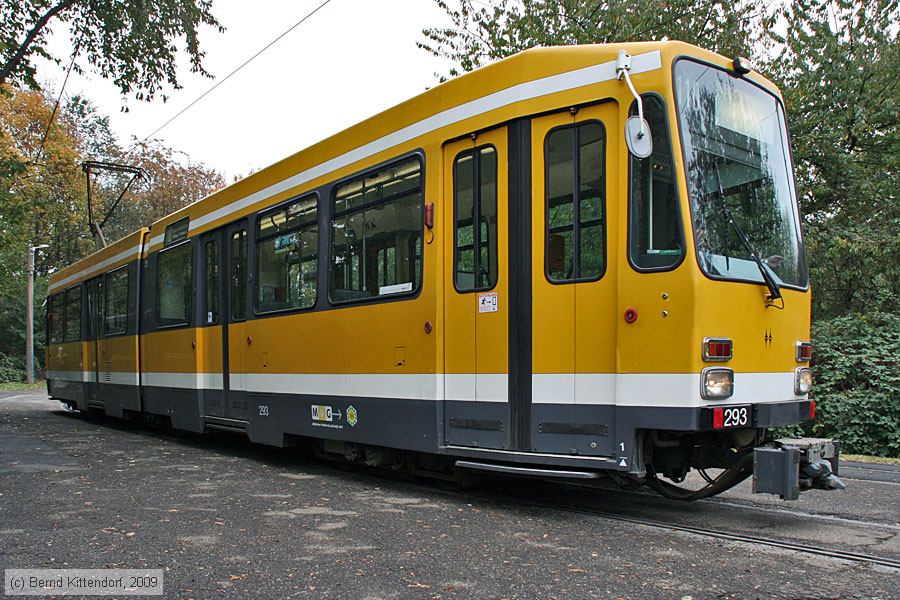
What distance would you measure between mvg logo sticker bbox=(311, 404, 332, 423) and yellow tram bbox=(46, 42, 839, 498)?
0.02 m

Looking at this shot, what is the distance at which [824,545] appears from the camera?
5000 millimetres

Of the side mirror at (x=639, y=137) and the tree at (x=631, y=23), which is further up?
the tree at (x=631, y=23)

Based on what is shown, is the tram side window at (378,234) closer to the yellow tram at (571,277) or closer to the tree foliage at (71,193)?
the yellow tram at (571,277)

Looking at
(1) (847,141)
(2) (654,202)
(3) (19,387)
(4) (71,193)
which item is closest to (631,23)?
(1) (847,141)

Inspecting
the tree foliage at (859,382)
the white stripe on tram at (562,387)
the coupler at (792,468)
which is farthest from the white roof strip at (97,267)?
the tree foliage at (859,382)

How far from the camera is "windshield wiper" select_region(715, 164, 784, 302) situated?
213 inches

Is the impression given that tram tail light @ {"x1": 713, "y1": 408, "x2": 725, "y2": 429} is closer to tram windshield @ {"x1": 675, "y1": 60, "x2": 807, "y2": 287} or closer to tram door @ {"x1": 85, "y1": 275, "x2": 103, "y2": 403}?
tram windshield @ {"x1": 675, "y1": 60, "x2": 807, "y2": 287}

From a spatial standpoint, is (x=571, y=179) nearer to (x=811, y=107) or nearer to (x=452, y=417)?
(x=452, y=417)

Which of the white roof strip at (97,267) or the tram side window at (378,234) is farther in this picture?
the white roof strip at (97,267)

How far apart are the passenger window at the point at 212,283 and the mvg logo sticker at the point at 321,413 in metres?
2.67

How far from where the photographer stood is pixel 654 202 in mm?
5281

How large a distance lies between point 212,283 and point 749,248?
22.6 feet

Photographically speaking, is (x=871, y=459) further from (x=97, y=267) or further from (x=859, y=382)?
(x=97, y=267)

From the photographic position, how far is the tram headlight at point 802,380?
18.9 feet
